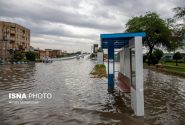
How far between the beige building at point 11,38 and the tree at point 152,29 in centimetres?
4685

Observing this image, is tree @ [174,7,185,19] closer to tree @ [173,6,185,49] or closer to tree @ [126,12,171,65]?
tree @ [173,6,185,49]

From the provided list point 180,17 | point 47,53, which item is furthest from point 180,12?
point 47,53

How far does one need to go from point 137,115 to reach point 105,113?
3.99ft

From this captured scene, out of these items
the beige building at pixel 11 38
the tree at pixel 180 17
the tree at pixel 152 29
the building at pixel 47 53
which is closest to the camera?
the tree at pixel 180 17

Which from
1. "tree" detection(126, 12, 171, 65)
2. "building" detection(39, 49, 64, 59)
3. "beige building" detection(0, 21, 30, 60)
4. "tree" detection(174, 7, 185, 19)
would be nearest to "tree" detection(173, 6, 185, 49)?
"tree" detection(174, 7, 185, 19)

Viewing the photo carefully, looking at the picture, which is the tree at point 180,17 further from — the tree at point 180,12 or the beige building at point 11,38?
the beige building at point 11,38

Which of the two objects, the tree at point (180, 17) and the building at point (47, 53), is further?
the building at point (47, 53)

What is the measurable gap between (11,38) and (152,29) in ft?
209

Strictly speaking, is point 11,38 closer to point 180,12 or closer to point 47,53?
point 47,53

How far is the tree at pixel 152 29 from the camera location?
170 feet

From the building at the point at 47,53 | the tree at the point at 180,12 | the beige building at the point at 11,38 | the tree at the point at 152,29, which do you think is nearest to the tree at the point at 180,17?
the tree at the point at 180,12

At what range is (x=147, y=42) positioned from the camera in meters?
54.2

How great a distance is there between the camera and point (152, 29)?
5200 centimetres

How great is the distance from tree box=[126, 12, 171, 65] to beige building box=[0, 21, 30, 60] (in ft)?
154
